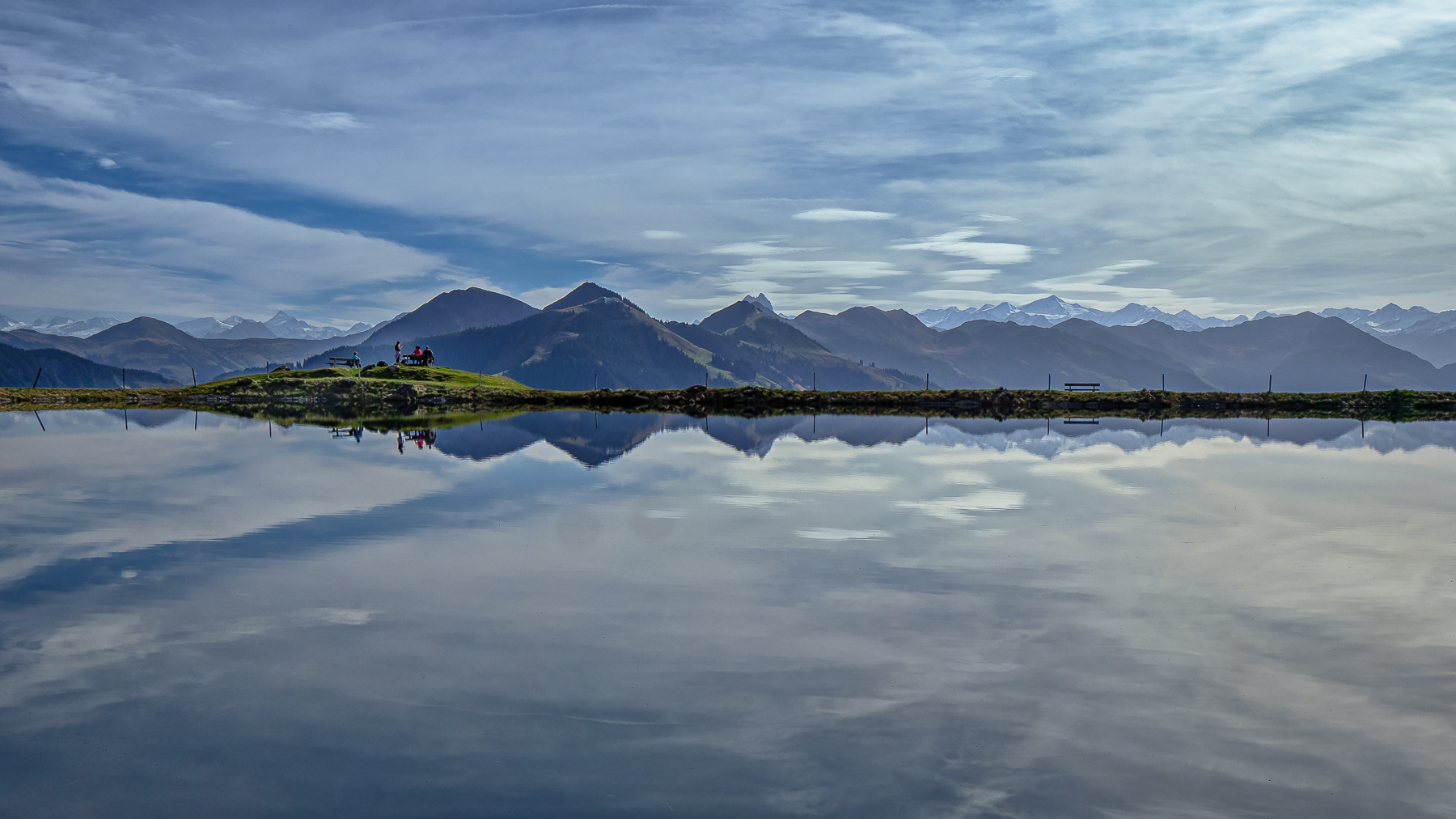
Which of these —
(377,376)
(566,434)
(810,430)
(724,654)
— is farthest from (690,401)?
(724,654)

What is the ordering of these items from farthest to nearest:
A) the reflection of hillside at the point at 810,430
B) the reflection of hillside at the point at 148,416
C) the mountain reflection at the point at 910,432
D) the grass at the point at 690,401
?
1. the grass at the point at 690,401
2. the reflection of hillside at the point at 148,416
3. the reflection of hillside at the point at 810,430
4. the mountain reflection at the point at 910,432

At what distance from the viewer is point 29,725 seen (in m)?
12.5

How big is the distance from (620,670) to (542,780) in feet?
12.2

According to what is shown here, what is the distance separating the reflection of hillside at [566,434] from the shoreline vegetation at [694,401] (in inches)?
603

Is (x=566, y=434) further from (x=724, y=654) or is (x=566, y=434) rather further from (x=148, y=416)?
(x=148, y=416)

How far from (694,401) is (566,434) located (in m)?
60.2

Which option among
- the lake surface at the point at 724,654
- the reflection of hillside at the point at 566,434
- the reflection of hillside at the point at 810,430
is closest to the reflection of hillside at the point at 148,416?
the reflection of hillside at the point at 566,434

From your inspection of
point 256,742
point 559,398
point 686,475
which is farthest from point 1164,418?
point 256,742

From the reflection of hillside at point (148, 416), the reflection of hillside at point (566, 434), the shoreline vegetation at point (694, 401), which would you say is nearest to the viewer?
the reflection of hillside at point (566, 434)

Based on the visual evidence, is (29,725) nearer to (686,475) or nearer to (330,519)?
(330,519)

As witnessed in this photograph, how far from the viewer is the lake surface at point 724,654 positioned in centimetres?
1088

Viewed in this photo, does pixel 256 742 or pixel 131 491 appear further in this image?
pixel 131 491

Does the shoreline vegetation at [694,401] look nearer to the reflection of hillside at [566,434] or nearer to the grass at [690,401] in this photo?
the grass at [690,401]

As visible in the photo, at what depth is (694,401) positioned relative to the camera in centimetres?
12675
